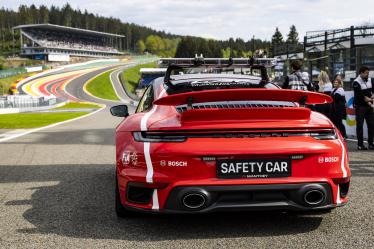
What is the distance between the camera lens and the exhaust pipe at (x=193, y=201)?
11.6ft

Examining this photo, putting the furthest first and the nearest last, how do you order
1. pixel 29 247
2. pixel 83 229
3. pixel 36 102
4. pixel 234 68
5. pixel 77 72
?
1. pixel 77 72
2. pixel 36 102
3. pixel 234 68
4. pixel 83 229
5. pixel 29 247

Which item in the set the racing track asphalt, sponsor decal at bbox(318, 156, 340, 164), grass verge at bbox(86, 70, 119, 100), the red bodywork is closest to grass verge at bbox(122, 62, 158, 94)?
grass verge at bbox(86, 70, 119, 100)

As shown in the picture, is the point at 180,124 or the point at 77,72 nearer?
the point at 180,124

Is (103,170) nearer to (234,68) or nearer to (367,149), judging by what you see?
(234,68)

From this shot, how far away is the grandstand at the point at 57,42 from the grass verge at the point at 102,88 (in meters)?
49.3

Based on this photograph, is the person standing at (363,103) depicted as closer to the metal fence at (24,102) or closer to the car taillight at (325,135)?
the car taillight at (325,135)

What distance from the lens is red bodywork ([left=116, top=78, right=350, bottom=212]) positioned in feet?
11.6

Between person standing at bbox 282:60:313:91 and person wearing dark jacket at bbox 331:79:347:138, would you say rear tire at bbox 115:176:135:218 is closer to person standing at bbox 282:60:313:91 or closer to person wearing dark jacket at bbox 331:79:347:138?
person standing at bbox 282:60:313:91

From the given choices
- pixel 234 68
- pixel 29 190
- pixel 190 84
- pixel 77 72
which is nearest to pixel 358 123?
pixel 234 68

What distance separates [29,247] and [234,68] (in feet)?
10.1

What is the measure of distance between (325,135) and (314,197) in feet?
1.60

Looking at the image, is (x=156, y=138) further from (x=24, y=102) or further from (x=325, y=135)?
(x=24, y=102)

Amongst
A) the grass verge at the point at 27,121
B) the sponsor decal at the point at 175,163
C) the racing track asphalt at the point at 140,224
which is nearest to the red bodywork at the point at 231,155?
the sponsor decal at the point at 175,163

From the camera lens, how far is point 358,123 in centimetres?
973
